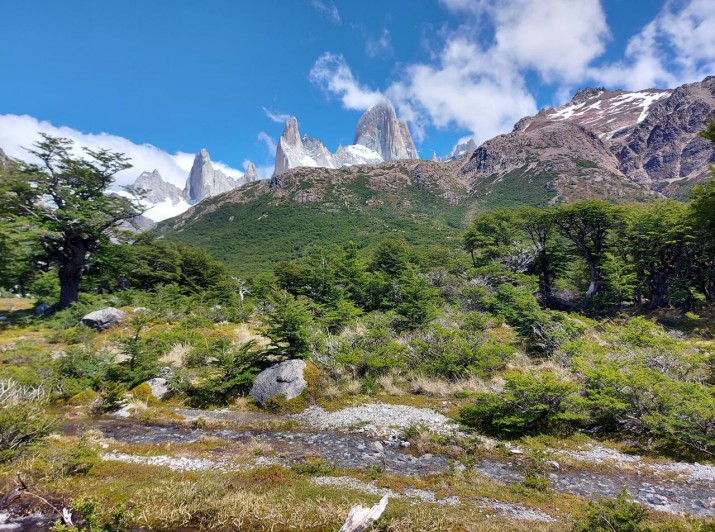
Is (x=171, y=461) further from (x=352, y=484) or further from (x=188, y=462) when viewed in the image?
(x=352, y=484)

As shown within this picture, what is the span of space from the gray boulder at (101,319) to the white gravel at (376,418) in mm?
16119

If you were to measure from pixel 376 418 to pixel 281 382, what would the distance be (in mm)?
4059

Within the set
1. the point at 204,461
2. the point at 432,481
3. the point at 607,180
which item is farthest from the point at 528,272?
the point at 607,180

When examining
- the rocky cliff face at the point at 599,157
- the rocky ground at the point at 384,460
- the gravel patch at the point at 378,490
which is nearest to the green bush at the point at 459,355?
the rocky ground at the point at 384,460

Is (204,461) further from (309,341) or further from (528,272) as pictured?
(528,272)

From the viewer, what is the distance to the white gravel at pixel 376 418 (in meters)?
10.2

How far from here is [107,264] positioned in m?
24.9

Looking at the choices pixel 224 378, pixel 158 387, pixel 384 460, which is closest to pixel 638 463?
pixel 384 460

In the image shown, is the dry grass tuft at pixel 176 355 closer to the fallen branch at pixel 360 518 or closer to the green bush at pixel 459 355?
the green bush at pixel 459 355

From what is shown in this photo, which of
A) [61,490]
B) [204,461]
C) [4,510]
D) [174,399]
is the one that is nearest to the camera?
A: [4,510]

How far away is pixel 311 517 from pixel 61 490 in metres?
4.48

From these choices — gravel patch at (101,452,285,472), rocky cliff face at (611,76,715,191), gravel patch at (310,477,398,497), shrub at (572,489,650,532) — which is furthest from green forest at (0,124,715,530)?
rocky cliff face at (611,76,715,191)

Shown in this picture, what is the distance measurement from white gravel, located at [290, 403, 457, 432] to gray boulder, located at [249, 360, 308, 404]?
1038 mm

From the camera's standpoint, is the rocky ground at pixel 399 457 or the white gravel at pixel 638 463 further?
the white gravel at pixel 638 463
